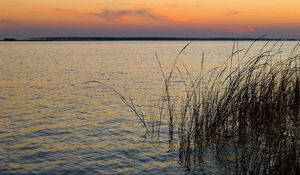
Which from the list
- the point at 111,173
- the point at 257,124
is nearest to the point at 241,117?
the point at 257,124

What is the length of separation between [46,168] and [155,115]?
7049 millimetres

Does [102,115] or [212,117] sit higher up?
[212,117]

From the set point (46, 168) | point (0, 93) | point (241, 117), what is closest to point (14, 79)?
point (0, 93)

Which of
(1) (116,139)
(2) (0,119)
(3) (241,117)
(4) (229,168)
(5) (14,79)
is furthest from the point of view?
(5) (14,79)

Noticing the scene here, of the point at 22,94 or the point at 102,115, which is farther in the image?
the point at 22,94

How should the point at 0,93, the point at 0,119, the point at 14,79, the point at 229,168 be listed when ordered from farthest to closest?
the point at 14,79 < the point at 0,93 < the point at 0,119 < the point at 229,168

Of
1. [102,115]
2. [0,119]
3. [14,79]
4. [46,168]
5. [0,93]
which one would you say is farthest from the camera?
[14,79]

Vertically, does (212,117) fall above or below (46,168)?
above

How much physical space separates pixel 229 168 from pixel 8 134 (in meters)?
7.68

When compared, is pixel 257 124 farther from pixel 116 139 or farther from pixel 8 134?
pixel 8 134

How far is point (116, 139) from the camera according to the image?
11.5m

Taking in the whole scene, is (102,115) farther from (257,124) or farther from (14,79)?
(14,79)

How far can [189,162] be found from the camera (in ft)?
29.6

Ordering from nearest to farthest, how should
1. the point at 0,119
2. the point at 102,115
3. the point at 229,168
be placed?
the point at 229,168 → the point at 0,119 → the point at 102,115
